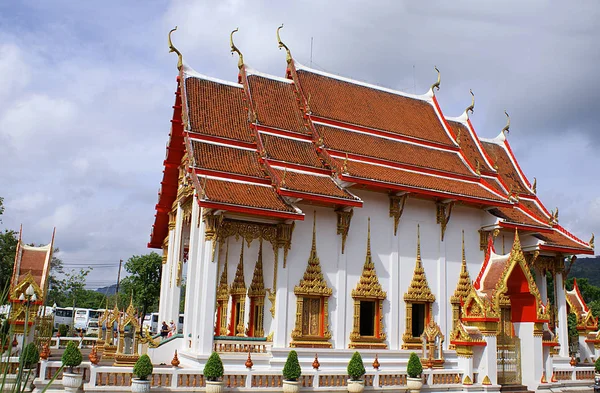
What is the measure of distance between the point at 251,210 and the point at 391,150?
670 cm

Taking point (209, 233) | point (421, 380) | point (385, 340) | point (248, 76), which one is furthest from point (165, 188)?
point (421, 380)

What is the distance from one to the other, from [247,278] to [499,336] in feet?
24.6

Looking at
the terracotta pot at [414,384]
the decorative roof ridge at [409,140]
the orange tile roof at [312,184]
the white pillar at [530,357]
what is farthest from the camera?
the decorative roof ridge at [409,140]

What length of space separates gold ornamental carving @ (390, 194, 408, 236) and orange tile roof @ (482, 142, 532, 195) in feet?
19.8

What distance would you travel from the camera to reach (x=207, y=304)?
47.4ft

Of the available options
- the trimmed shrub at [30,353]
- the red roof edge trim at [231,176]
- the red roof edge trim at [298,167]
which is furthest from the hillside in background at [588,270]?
the trimmed shrub at [30,353]

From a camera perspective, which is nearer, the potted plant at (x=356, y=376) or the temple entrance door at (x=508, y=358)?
the potted plant at (x=356, y=376)

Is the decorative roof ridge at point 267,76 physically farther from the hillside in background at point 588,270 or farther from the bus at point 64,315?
the hillside in background at point 588,270

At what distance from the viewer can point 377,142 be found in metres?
19.4

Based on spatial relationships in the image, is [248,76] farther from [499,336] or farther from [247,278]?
[499,336]

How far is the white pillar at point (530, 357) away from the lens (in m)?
13.6

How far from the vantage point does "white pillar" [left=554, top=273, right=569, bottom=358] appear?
20306 millimetres

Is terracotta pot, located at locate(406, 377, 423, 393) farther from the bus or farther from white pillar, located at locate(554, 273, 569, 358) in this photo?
the bus

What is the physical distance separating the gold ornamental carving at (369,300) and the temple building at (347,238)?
42 millimetres
